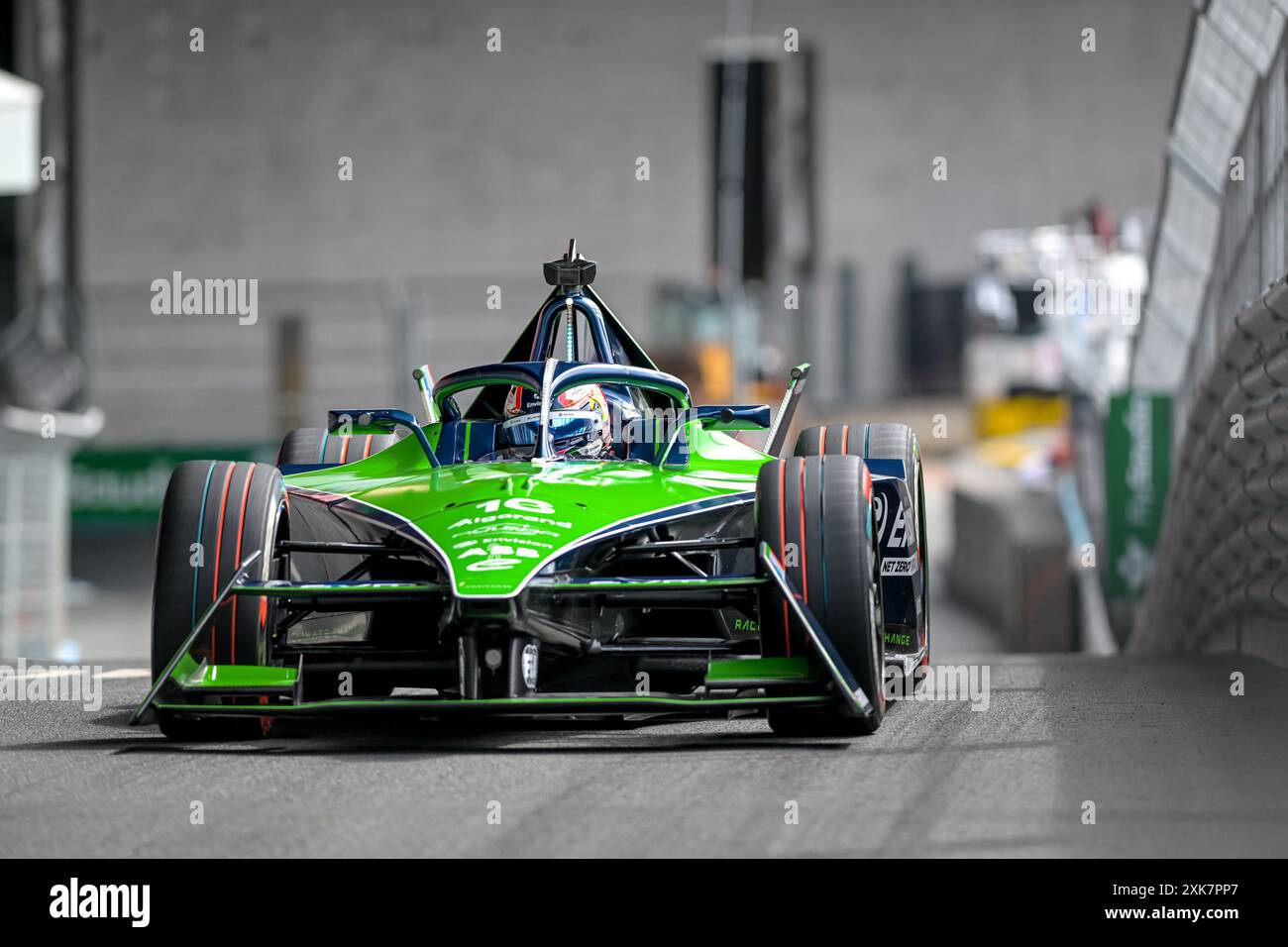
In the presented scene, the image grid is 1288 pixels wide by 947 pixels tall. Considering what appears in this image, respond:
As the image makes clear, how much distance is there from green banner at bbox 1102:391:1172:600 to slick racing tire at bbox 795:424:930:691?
26.4ft

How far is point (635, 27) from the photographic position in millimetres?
28859

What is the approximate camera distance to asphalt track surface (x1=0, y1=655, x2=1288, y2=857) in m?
3.79

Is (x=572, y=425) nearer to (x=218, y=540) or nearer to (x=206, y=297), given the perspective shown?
(x=218, y=540)

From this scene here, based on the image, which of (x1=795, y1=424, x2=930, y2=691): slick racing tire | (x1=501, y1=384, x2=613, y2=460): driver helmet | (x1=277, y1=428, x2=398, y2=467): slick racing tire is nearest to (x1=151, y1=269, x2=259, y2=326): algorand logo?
(x1=277, y1=428, x2=398, y2=467): slick racing tire

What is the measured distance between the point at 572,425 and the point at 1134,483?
910 centimetres

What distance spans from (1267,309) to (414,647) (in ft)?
11.4

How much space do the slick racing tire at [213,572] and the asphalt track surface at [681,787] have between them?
0.24 meters

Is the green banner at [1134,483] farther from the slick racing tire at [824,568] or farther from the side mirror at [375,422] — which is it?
the slick racing tire at [824,568]

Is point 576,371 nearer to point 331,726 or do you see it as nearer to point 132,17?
point 331,726

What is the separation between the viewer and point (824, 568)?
5.17 meters

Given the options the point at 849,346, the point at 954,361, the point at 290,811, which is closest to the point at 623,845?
the point at 290,811
